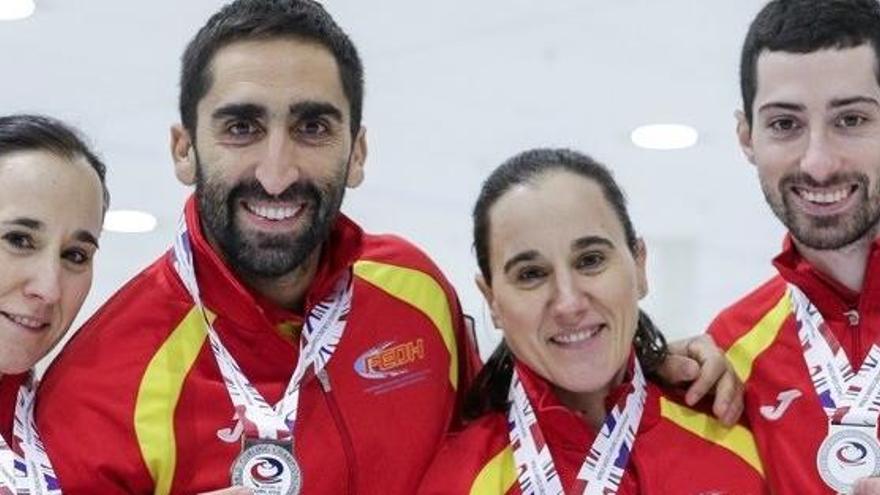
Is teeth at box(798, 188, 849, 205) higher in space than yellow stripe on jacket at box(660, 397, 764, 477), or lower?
higher

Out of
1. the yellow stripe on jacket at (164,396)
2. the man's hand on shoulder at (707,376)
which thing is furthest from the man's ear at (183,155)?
the man's hand on shoulder at (707,376)

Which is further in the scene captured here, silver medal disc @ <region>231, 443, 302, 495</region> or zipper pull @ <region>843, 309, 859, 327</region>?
zipper pull @ <region>843, 309, 859, 327</region>

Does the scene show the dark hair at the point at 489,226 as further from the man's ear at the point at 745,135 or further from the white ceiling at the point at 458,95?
the white ceiling at the point at 458,95

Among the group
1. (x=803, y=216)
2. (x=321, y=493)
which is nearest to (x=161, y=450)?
(x=321, y=493)

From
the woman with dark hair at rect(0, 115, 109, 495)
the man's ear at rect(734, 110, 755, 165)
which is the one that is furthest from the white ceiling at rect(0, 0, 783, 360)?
the woman with dark hair at rect(0, 115, 109, 495)

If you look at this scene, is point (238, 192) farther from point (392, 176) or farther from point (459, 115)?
point (392, 176)

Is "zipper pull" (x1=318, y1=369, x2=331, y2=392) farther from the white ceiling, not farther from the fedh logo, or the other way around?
the white ceiling

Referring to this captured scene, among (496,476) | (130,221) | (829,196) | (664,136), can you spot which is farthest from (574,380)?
(130,221)

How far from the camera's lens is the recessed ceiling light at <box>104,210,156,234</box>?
746 centimetres

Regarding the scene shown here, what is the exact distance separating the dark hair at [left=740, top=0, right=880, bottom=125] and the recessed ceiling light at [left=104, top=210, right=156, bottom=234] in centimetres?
525

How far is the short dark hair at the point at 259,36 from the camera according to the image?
8.35 ft

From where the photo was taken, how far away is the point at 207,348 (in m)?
2.47

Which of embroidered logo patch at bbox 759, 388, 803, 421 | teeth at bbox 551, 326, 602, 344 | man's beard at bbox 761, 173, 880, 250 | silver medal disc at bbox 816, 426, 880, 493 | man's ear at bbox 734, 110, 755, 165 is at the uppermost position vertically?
man's ear at bbox 734, 110, 755, 165

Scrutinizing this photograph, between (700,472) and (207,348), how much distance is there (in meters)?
0.84
